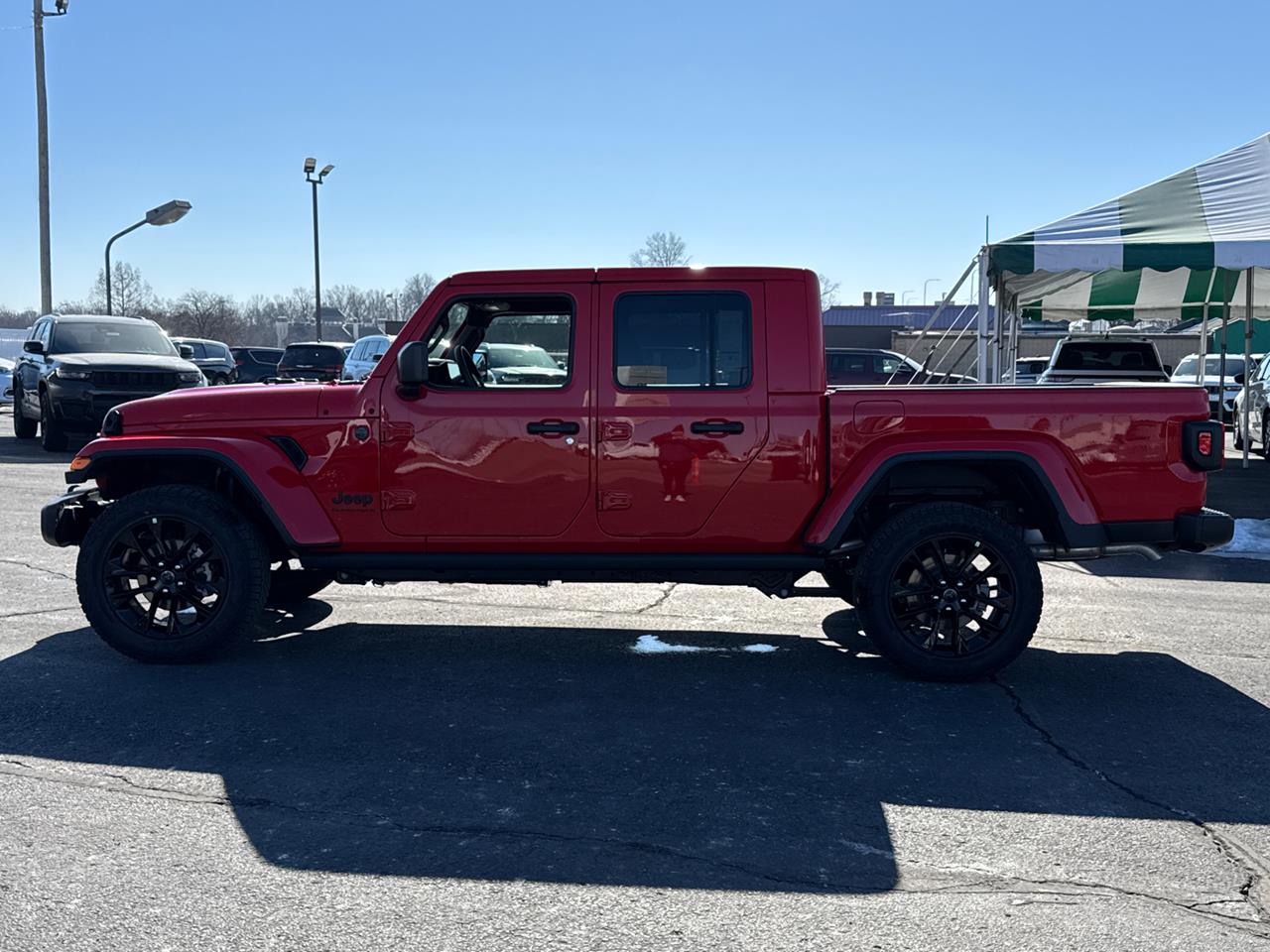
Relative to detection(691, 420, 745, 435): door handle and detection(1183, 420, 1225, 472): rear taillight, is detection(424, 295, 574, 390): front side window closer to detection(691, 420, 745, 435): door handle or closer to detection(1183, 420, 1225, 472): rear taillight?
detection(691, 420, 745, 435): door handle

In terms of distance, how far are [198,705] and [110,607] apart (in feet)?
3.16

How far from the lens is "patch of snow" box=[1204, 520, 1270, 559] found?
10.2m

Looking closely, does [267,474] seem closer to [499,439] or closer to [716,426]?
[499,439]

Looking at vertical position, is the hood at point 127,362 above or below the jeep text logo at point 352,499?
above

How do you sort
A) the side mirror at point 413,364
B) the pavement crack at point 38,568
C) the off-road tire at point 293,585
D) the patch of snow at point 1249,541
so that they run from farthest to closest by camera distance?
the patch of snow at point 1249,541, the pavement crack at point 38,568, the off-road tire at point 293,585, the side mirror at point 413,364

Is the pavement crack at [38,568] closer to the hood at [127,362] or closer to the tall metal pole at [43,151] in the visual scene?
the hood at [127,362]

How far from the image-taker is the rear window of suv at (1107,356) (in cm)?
1920

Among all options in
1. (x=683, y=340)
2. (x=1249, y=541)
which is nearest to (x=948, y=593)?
(x=683, y=340)

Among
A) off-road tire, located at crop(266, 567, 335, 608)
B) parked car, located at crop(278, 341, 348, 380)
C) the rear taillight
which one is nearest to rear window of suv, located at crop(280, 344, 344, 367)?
parked car, located at crop(278, 341, 348, 380)

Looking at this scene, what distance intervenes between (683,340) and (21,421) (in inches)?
666

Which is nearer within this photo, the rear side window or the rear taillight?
the rear taillight

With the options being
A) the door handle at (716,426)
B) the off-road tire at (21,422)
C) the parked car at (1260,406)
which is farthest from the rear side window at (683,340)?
the off-road tire at (21,422)

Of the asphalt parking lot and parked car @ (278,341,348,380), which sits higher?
parked car @ (278,341,348,380)

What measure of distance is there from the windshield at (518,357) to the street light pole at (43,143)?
952 inches
